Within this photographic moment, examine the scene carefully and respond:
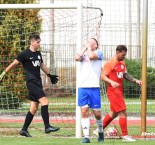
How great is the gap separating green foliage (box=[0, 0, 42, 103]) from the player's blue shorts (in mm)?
5214

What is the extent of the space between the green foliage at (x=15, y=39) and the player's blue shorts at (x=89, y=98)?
5.21 m

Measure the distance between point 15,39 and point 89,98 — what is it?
585 cm

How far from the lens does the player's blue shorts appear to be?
45.5ft

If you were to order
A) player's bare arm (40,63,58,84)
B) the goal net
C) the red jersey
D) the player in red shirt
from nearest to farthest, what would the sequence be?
the player in red shirt → the red jersey → player's bare arm (40,63,58,84) → the goal net

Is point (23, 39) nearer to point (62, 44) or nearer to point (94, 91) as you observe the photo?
point (62, 44)

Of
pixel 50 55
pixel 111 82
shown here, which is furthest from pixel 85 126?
pixel 50 55

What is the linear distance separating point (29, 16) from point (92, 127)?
5103mm

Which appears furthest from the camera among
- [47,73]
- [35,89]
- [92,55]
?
[47,73]

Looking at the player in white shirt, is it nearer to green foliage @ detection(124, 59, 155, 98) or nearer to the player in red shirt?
the player in red shirt

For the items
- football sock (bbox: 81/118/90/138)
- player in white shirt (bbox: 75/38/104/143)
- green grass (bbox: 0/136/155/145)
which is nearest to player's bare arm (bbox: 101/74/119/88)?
player in white shirt (bbox: 75/38/104/143)

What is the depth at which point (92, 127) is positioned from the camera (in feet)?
58.1

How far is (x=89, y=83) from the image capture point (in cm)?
1394

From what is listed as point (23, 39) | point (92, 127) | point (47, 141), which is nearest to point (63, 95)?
point (92, 127)

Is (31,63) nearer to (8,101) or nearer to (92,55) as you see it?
(92,55)
